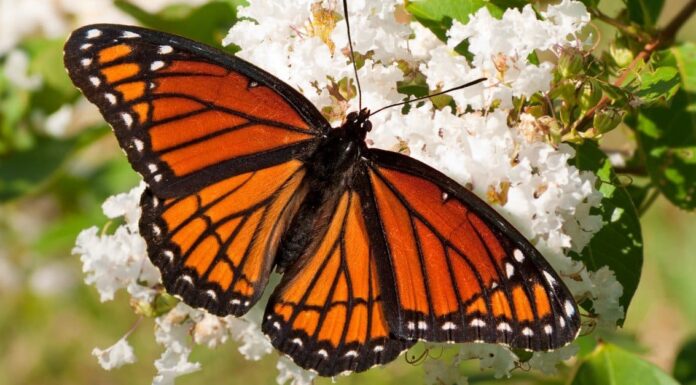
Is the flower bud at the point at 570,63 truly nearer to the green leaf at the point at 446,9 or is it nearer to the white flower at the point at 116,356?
the green leaf at the point at 446,9

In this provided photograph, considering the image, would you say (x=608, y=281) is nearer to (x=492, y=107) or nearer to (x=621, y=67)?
(x=492, y=107)

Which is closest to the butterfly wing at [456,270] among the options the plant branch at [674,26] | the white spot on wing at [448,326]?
the white spot on wing at [448,326]

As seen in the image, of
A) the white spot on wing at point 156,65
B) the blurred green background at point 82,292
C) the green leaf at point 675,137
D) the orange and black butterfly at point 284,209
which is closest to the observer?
the orange and black butterfly at point 284,209

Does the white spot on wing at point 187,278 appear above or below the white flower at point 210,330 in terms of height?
below

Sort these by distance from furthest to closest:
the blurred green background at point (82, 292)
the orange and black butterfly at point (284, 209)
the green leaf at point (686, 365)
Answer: the blurred green background at point (82, 292)
the green leaf at point (686, 365)
the orange and black butterfly at point (284, 209)

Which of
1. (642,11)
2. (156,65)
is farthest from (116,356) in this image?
(642,11)

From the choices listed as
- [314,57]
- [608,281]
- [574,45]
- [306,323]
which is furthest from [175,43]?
[608,281]

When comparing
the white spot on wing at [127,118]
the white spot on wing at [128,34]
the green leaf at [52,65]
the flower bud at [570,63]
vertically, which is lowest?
the flower bud at [570,63]
